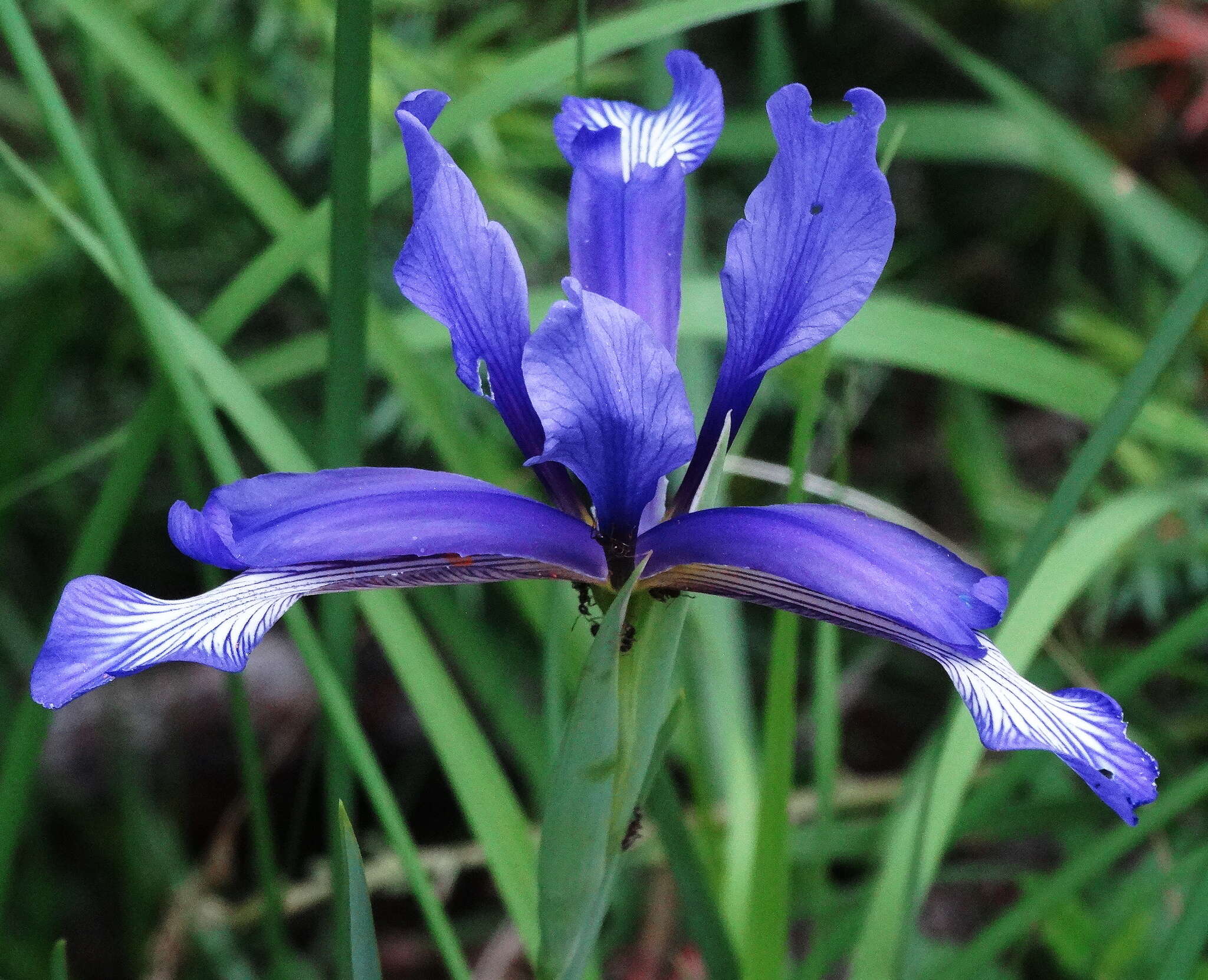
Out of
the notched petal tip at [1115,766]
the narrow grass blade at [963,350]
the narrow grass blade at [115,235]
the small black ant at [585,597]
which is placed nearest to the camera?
the notched petal tip at [1115,766]

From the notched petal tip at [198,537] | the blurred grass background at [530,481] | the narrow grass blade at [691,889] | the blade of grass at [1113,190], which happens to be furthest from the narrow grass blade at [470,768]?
the blade of grass at [1113,190]

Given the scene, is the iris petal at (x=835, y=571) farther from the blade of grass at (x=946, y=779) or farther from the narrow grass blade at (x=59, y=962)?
the narrow grass blade at (x=59, y=962)

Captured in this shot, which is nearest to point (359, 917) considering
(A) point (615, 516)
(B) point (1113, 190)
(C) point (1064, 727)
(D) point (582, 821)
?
(D) point (582, 821)

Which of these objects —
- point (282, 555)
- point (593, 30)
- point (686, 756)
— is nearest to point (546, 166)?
point (593, 30)

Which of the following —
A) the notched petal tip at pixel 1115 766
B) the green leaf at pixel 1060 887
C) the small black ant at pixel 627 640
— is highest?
the small black ant at pixel 627 640

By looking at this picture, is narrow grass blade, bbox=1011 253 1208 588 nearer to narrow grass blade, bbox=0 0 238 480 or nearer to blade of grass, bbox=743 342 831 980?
blade of grass, bbox=743 342 831 980

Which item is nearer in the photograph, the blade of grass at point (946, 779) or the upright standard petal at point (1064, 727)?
the upright standard petal at point (1064, 727)

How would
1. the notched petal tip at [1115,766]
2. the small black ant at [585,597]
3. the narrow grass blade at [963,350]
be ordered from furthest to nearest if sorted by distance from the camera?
the narrow grass blade at [963,350] → the small black ant at [585,597] → the notched petal tip at [1115,766]

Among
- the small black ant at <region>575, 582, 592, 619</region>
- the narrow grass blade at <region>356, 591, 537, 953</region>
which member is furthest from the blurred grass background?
the small black ant at <region>575, 582, 592, 619</region>
